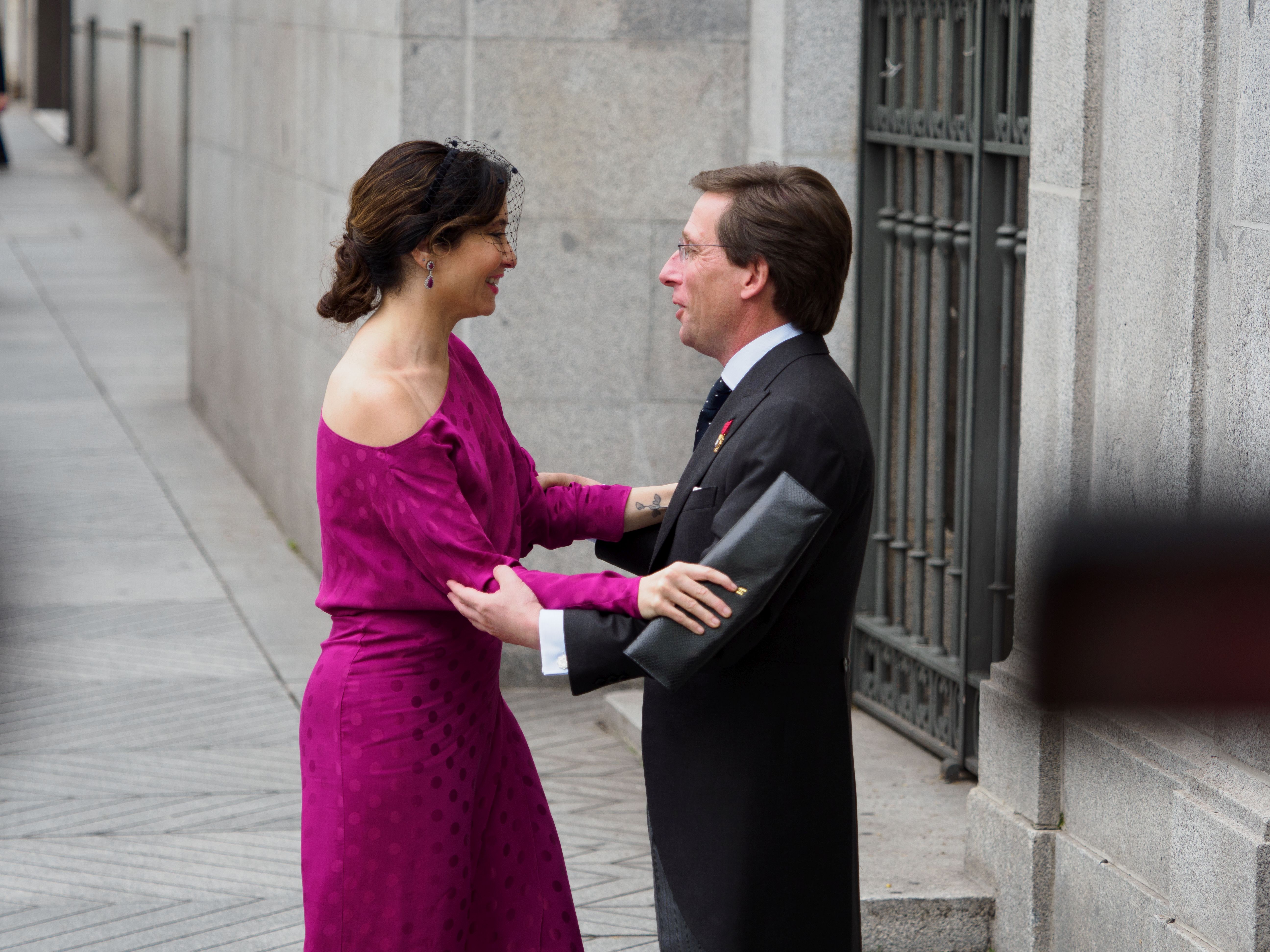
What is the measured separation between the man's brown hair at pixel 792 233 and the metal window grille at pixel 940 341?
196cm

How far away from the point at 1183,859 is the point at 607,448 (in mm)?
3513

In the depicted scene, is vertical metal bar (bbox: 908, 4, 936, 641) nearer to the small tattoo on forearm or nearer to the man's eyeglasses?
the small tattoo on forearm

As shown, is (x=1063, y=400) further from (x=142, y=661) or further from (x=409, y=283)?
(x=142, y=661)

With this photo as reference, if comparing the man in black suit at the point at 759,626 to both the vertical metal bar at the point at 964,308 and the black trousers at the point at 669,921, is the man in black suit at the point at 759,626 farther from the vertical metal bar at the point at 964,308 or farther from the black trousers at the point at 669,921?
the vertical metal bar at the point at 964,308

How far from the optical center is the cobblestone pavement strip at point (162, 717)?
4676 millimetres

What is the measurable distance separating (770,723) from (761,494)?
17.3 inches

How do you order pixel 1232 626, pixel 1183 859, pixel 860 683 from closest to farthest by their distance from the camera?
pixel 1232 626, pixel 1183 859, pixel 860 683

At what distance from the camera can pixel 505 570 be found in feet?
9.36

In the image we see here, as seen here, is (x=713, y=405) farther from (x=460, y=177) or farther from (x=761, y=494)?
(x=460, y=177)

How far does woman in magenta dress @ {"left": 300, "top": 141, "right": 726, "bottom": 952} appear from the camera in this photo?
9.55 feet

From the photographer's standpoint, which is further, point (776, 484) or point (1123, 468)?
point (776, 484)

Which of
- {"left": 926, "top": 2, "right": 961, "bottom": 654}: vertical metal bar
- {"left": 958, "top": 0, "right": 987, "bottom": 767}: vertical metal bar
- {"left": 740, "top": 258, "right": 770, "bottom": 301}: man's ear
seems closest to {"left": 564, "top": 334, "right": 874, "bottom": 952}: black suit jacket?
{"left": 740, "top": 258, "right": 770, "bottom": 301}: man's ear

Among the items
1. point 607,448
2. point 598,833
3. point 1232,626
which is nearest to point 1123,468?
point 1232,626

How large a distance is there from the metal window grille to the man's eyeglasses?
200 cm
